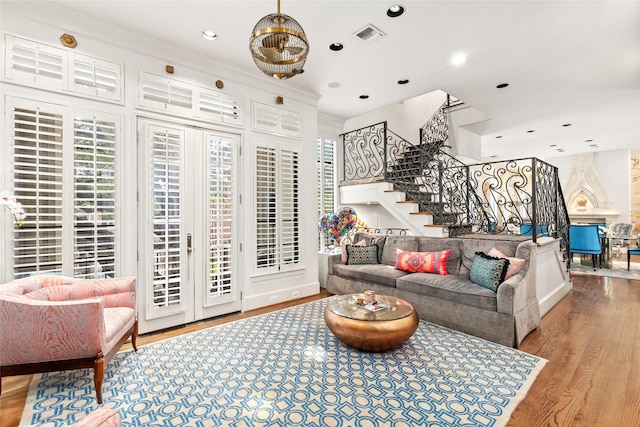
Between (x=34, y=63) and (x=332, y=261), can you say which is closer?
(x=34, y=63)

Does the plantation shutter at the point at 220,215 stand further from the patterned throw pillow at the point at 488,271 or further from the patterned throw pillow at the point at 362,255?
the patterned throw pillow at the point at 488,271

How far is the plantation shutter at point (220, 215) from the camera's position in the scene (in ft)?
12.8

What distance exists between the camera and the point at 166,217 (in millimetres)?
3518

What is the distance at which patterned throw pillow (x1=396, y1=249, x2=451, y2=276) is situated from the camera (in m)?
4.05

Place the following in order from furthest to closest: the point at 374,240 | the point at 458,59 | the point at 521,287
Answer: the point at 374,240 → the point at 458,59 → the point at 521,287

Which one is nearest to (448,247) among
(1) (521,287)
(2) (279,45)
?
(1) (521,287)

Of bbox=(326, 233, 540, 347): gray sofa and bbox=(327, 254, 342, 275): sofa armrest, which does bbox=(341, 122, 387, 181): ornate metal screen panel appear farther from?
bbox=(326, 233, 540, 347): gray sofa

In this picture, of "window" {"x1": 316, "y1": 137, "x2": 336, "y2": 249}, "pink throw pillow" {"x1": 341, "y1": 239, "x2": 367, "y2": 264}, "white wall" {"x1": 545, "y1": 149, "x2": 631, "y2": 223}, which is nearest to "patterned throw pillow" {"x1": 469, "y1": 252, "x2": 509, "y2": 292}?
"pink throw pillow" {"x1": 341, "y1": 239, "x2": 367, "y2": 264}

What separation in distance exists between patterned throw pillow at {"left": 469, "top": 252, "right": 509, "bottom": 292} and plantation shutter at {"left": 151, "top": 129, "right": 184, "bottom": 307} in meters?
3.47

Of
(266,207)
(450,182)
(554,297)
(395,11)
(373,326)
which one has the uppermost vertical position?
(395,11)

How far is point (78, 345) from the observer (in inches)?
85.0

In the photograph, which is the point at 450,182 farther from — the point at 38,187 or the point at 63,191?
the point at 38,187

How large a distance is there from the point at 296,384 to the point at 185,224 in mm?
2266

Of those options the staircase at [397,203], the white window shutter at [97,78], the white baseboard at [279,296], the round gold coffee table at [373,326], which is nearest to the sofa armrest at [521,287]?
the round gold coffee table at [373,326]
